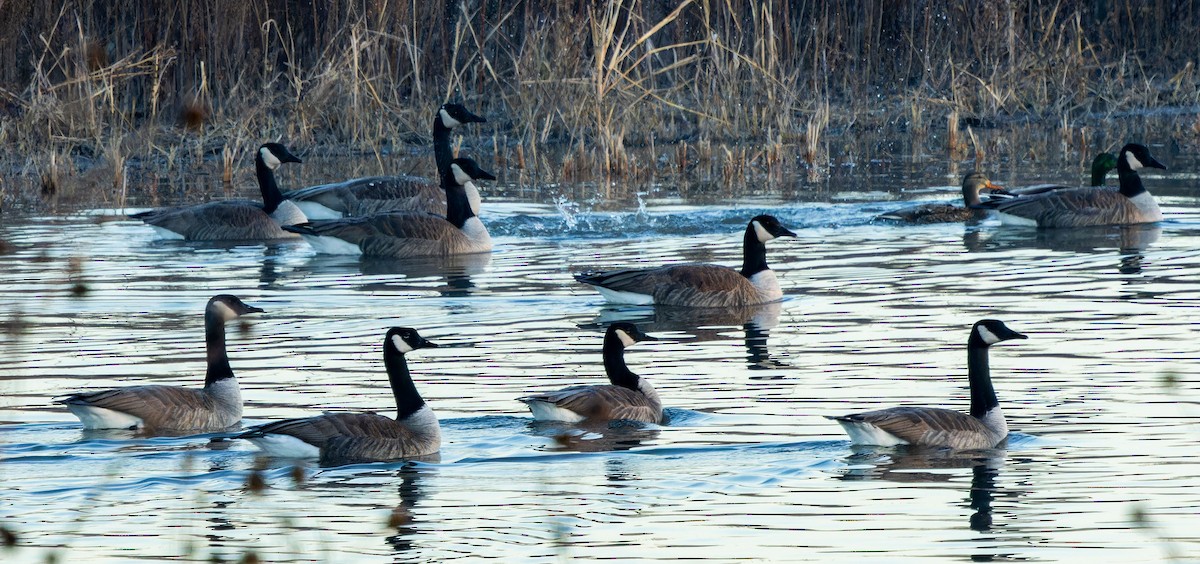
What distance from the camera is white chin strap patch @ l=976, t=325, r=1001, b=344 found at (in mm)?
9812

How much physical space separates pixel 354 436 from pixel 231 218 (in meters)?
10.2

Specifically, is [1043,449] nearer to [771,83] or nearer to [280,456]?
[280,456]

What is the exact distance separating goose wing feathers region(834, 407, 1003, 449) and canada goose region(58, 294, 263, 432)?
11.4 ft

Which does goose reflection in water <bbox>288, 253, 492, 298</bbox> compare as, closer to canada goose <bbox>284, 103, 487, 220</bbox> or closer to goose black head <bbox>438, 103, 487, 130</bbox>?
canada goose <bbox>284, 103, 487, 220</bbox>

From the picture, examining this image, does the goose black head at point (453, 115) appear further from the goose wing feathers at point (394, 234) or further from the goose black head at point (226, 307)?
the goose black head at point (226, 307)

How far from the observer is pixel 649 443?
954cm

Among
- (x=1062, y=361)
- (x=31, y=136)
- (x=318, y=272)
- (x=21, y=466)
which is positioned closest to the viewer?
(x=21, y=466)

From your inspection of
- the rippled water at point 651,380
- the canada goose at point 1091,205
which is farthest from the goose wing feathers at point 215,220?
the canada goose at point 1091,205

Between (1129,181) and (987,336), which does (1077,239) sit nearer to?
(1129,181)

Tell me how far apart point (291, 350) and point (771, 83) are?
46.7 feet

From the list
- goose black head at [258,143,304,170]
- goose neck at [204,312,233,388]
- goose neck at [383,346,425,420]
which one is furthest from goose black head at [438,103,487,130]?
goose neck at [383,346,425,420]

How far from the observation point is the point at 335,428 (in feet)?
29.8

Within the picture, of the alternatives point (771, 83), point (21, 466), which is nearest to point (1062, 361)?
point (21, 466)

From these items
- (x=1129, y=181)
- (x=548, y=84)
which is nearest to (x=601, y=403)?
(x=1129, y=181)
